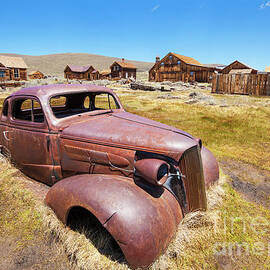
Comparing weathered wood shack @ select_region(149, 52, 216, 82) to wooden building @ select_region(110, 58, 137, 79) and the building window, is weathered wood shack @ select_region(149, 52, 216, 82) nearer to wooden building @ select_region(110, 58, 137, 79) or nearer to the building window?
wooden building @ select_region(110, 58, 137, 79)

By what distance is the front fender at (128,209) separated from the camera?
182 centimetres

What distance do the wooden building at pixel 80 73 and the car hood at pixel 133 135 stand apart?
53.6 m

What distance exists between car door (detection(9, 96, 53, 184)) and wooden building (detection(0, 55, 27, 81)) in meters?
38.3

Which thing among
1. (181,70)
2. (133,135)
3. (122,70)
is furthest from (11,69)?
(133,135)

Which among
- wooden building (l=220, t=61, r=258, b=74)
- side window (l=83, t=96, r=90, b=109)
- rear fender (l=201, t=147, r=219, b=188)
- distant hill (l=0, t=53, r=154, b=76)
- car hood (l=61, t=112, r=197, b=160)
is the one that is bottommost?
rear fender (l=201, t=147, r=219, b=188)

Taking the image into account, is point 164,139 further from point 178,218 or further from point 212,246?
point 212,246

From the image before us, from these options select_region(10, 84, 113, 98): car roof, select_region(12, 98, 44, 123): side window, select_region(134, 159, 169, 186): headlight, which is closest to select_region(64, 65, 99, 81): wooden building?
select_region(12, 98, 44, 123): side window

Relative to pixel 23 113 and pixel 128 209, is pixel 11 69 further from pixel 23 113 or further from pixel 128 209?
pixel 128 209

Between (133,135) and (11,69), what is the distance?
41.8m

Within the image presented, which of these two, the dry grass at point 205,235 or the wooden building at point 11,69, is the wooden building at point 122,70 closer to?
the wooden building at point 11,69

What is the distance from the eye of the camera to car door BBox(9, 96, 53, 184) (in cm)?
295

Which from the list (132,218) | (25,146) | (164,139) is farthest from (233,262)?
(25,146)

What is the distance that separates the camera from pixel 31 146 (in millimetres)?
3141

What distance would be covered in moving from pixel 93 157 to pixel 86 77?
5553 centimetres
